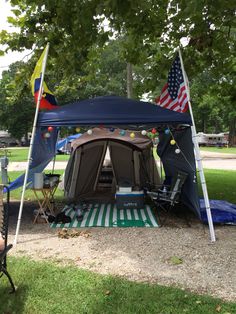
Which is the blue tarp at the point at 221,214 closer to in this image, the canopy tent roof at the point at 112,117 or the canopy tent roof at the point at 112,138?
the canopy tent roof at the point at 112,117

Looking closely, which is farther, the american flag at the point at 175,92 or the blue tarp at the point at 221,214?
the blue tarp at the point at 221,214

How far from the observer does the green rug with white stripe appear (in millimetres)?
7168

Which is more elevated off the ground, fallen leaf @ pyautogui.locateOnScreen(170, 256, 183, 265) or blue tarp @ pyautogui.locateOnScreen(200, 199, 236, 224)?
blue tarp @ pyautogui.locateOnScreen(200, 199, 236, 224)

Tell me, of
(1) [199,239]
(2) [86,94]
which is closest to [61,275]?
(1) [199,239]

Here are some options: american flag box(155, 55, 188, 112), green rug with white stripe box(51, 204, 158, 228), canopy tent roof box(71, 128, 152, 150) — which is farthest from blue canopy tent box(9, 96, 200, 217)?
canopy tent roof box(71, 128, 152, 150)

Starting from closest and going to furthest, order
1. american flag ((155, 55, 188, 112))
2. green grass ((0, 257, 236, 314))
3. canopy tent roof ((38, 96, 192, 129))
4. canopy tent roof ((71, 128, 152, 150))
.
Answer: green grass ((0, 257, 236, 314))
canopy tent roof ((38, 96, 192, 129))
american flag ((155, 55, 188, 112))
canopy tent roof ((71, 128, 152, 150))

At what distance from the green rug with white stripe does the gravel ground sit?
12.9 inches

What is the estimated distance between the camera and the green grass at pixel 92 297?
12.2ft

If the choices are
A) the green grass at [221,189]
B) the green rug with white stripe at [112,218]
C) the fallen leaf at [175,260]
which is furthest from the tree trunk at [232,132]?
the fallen leaf at [175,260]

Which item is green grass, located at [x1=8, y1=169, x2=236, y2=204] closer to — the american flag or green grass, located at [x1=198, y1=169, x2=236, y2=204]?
green grass, located at [x1=198, y1=169, x2=236, y2=204]

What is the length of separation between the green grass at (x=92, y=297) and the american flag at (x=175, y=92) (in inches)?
144

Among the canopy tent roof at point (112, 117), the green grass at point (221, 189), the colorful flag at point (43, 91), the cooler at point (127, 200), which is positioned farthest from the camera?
the green grass at point (221, 189)

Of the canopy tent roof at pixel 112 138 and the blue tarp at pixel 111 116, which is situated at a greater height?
the blue tarp at pixel 111 116

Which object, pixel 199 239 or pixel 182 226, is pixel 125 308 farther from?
pixel 182 226
